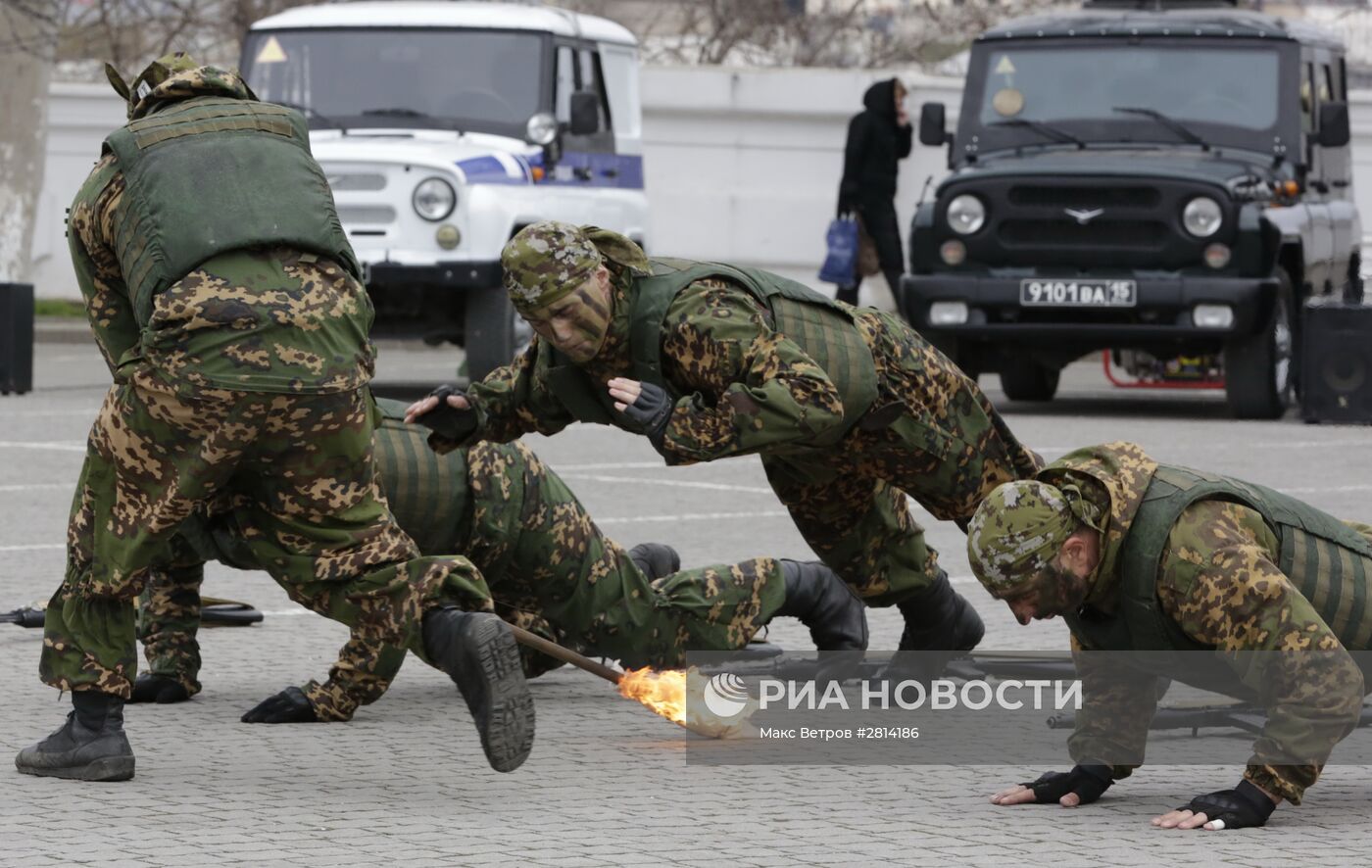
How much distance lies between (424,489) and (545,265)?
1000 mm

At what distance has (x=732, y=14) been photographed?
29.2 metres

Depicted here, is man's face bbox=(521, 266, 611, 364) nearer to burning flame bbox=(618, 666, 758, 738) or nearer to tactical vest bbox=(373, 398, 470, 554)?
tactical vest bbox=(373, 398, 470, 554)

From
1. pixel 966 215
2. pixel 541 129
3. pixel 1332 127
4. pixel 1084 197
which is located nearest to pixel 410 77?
pixel 541 129

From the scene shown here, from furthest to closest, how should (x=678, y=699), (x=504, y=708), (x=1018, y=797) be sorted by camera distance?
(x=678, y=699) → (x=1018, y=797) → (x=504, y=708)

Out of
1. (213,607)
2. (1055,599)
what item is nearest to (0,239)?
(213,607)

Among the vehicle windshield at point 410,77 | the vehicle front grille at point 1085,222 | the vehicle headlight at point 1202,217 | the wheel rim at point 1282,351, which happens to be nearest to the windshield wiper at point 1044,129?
the vehicle front grille at point 1085,222

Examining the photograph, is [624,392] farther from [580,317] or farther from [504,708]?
[504,708]

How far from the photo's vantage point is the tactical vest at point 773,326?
5941 millimetres

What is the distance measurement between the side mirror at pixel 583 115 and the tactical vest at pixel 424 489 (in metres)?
10.4

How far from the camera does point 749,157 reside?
25203 mm

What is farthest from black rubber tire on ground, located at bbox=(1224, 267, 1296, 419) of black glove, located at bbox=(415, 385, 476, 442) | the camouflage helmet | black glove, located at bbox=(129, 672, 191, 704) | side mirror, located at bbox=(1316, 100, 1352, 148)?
the camouflage helmet

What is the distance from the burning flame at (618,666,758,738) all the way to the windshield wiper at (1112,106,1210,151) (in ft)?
33.4

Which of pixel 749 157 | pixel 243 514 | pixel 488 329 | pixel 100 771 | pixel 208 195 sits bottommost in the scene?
pixel 749 157

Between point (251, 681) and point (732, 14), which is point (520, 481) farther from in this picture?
point (732, 14)
